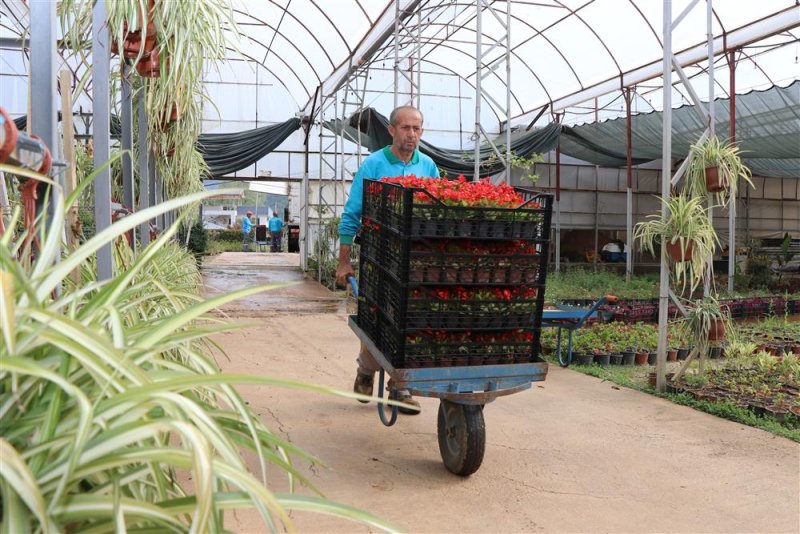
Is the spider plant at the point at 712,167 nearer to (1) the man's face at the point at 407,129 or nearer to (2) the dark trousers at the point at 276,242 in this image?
(1) the man's face at the point at 407,129

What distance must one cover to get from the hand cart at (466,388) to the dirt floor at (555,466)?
12cm

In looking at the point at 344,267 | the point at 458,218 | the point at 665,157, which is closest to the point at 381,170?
the point at 344,267

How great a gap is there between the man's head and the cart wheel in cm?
135

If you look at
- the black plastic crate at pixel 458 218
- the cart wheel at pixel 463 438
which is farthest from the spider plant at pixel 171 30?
the cart wheel at pixel 463 438

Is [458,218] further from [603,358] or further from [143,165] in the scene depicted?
[603,358]

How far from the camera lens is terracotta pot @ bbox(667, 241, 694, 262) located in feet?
14.2

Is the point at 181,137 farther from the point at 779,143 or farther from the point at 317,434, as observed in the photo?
the point at 779,143

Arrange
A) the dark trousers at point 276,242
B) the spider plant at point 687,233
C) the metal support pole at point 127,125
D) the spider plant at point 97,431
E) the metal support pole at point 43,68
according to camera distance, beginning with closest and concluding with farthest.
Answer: the spider plant at point 97,431 < the metal support pole at point 43,68 < the metal support pole at point 127,125 < the spider plant at point 687,233 < the dark trousers at point 276,242

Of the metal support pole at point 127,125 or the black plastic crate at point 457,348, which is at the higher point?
the metal support pole at point 127,125

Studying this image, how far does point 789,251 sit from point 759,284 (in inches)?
98.4

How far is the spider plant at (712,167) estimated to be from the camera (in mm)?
4477

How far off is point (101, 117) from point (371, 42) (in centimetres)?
648

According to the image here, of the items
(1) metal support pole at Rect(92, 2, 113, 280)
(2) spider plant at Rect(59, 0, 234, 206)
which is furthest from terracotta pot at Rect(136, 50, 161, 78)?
(1) metal support pole at Rect(92, 2, 113, 280)

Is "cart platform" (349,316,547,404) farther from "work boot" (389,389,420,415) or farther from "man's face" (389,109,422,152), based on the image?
"man's face" (389,109,422,152)
